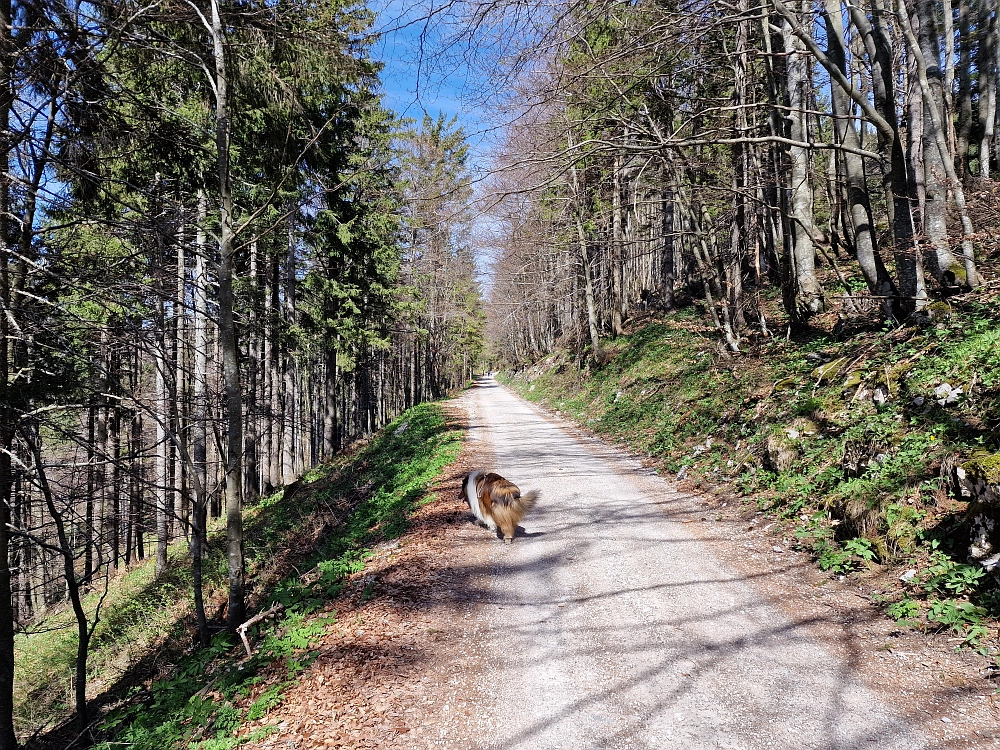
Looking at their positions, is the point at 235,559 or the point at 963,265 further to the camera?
the point at 963,265

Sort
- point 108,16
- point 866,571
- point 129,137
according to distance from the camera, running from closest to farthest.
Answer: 1. point 866,571
2. point 108,16
3. point 129,137

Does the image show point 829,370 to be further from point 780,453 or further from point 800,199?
point 800,199

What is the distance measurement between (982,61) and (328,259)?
22324 mm

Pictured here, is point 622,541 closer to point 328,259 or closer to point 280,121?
point 280,121

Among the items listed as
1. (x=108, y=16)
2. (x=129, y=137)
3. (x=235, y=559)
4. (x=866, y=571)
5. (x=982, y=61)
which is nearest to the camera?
(x=866, y=571)

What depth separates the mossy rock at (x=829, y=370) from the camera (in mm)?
7547

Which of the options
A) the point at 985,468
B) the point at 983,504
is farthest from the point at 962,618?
the point at 985,468

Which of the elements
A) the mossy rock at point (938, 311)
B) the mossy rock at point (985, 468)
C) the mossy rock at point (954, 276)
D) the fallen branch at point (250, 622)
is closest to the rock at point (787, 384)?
the mossy rock at point (938, 311)

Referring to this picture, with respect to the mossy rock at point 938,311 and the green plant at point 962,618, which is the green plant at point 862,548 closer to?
the green plant at point 962,618

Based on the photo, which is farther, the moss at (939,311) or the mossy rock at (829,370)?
the mossy rock at (829,370)

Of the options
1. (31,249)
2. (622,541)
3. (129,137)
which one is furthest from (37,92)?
(622,541)

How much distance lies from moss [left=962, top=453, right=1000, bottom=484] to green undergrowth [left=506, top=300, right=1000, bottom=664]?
0.70ft

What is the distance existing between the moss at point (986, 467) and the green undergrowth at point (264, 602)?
573 centimetres

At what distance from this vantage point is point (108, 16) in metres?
4.84
